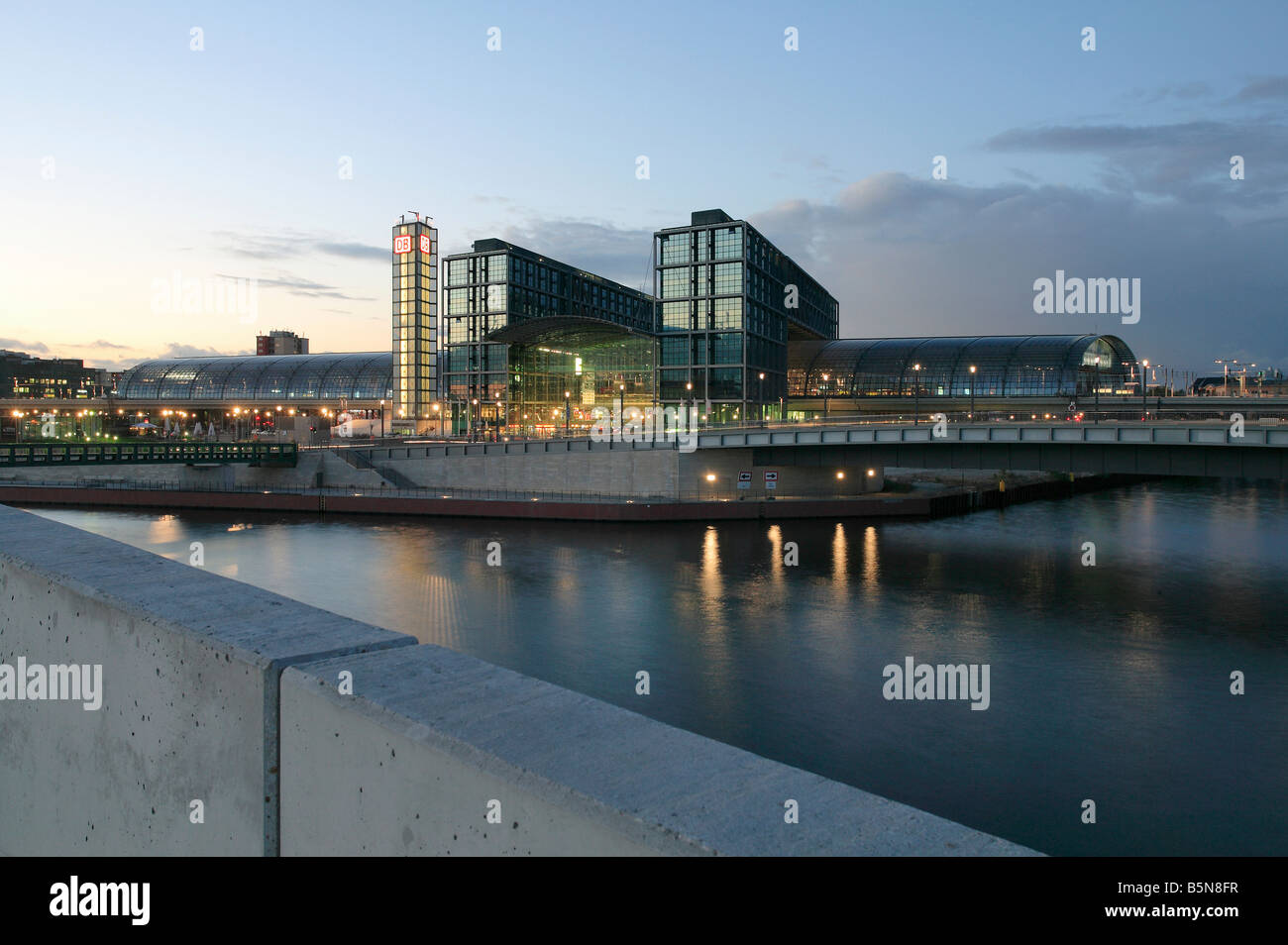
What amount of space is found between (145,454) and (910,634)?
6592cm

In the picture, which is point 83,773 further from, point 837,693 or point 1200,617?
point 1200,617

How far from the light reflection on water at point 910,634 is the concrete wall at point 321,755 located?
1473 centimetres

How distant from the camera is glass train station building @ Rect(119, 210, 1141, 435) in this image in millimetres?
102250

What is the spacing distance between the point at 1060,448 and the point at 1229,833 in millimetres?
37318

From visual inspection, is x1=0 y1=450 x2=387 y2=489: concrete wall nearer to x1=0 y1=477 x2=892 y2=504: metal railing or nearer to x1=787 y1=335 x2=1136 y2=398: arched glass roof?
x1=0 y1=477 x2=892 y2=504: metal railing

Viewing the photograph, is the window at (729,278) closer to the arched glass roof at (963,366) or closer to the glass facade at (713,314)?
the glass facade at (713,314)

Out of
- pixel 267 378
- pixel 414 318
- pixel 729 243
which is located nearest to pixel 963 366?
pixel 729 243

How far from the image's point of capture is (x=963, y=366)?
129 meters

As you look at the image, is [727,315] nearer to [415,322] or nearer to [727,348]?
[727,348]

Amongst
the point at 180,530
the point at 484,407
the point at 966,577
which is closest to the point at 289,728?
the point at 966,577

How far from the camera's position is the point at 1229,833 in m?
15.8

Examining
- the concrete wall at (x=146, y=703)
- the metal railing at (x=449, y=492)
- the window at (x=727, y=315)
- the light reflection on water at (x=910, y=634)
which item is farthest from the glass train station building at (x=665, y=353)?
the concrete wall at (x=146, y=703)

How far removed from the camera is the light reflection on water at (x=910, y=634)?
18.0 metres

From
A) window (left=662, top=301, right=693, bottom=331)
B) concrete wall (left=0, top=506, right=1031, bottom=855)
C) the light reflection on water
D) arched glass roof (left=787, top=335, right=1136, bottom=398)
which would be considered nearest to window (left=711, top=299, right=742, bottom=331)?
window (left=662, top=301, right=693, bottom=331)
